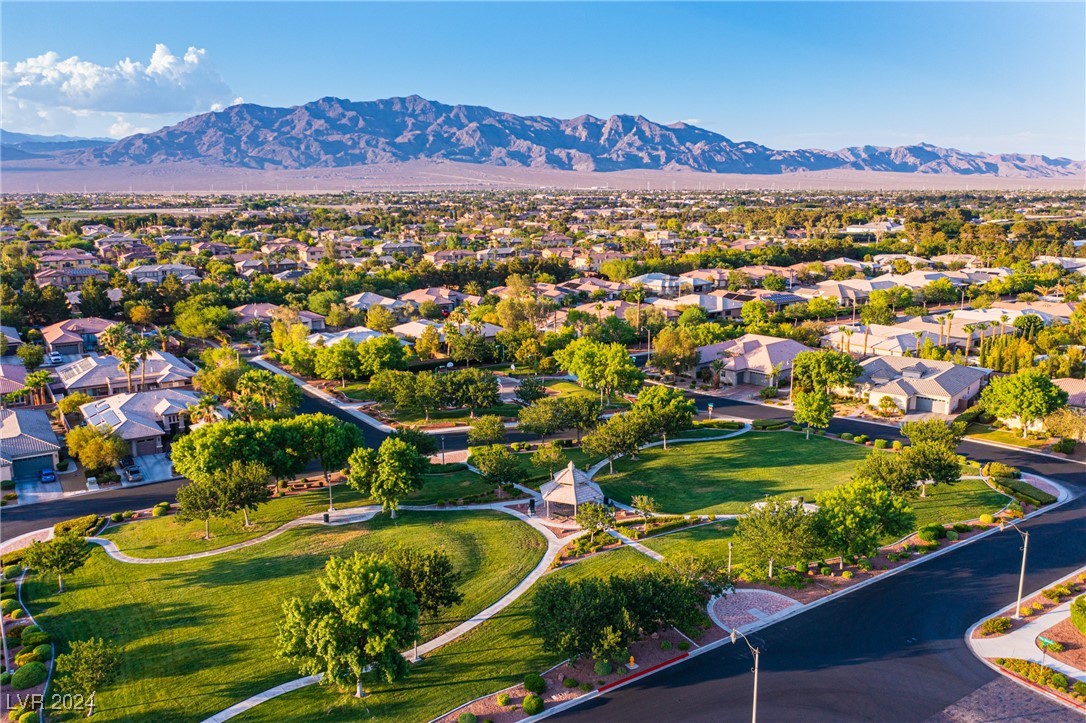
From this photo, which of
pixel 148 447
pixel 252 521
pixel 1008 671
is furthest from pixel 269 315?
pixel 1008 671

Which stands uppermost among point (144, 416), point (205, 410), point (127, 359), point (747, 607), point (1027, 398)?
point (127, 359)


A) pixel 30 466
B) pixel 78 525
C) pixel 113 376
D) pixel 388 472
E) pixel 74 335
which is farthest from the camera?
pixel 74 335

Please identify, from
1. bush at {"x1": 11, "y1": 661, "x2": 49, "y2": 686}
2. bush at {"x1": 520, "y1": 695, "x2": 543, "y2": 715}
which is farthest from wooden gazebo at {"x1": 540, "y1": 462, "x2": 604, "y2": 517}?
bush at {"x1": 11, "y1": 661, "x2": 49, "y2": 686}

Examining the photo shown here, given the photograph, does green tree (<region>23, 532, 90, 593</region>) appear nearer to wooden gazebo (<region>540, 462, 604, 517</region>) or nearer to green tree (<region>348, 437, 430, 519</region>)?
green tree (<region>348, 437, 430, 519</region>)

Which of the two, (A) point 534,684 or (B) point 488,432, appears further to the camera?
(B) point 488,432

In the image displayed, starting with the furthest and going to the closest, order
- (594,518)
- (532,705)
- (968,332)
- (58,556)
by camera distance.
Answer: (968,332)
(594,518)
(58,556)
(532,705)

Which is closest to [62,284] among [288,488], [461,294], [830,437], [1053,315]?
[461,294]

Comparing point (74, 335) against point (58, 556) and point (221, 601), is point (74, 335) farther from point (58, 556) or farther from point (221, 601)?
point (221, 601)

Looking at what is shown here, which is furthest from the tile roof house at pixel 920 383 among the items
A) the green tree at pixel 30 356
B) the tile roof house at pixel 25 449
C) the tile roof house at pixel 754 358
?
the green tree at pixel 30 356
